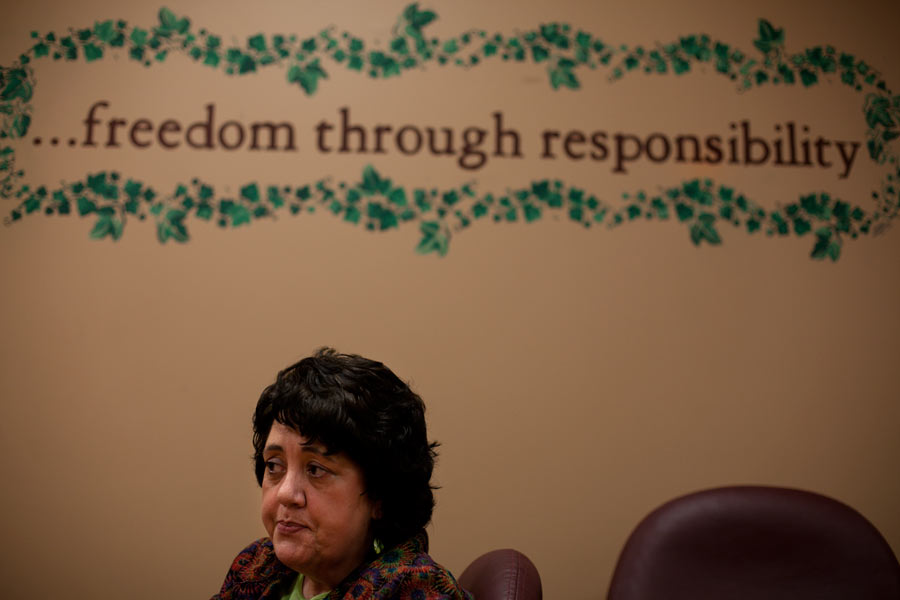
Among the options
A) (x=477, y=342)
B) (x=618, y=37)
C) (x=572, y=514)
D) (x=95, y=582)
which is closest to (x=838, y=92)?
(x=618, y=37)

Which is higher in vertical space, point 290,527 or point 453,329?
point 453,329

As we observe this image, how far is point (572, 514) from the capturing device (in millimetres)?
2422

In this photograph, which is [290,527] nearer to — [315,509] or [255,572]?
[315,509]

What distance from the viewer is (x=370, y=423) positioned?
4.45ft

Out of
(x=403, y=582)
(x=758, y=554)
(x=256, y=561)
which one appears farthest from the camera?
(x=758, y=554)

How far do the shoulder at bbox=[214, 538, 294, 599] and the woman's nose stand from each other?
240 millimetres

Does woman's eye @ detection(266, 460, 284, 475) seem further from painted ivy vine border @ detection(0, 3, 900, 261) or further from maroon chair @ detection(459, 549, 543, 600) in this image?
painted ivy vine border @ detection(0, 3, 900, 261)

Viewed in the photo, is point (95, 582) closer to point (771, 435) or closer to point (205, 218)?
point (205, 218)

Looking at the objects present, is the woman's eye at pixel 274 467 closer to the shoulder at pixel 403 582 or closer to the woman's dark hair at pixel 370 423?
the woman's dark hair at pixel 370 423

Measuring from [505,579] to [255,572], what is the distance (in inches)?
19.7

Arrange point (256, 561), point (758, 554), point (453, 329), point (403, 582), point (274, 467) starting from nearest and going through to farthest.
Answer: point (403, 582) < point (274, 467) < point (256, 561) < point (758, 554) < point (453, 329)

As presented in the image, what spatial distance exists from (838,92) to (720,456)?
1361 millimetres

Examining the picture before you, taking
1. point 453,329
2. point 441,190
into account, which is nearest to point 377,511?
point 453,329

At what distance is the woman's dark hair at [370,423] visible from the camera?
1339mm
